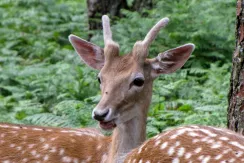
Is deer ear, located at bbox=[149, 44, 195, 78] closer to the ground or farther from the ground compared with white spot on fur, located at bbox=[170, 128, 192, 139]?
farther from the ground

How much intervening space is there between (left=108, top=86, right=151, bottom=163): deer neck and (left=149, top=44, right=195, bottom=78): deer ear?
1.15 feet

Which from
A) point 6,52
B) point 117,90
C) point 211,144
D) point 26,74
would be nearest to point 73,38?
point 117,90

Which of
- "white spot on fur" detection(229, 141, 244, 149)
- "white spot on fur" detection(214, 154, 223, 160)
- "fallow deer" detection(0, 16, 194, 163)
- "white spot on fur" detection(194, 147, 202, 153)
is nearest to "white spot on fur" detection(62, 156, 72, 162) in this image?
"fallow deer" detection(0, 16, 194, 163)

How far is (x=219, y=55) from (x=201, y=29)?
0.62 meters

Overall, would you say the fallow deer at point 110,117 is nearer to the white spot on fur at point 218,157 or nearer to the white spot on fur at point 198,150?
the white spot on fur at point 198,150

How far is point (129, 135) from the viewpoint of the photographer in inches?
279

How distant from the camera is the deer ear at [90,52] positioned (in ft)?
24.7

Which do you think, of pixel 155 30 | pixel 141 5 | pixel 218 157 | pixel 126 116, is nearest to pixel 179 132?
pixel 218 157

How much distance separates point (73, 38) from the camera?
7.61 metres

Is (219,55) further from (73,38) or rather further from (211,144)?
(211,144)

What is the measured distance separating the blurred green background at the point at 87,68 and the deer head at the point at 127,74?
3.63ft

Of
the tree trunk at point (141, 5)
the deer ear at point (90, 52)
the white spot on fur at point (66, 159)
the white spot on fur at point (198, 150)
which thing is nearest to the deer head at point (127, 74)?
the deer ear at point (90, 52)

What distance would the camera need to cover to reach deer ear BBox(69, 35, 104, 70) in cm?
753

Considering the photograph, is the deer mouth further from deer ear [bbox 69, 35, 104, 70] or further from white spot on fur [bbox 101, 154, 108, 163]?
deer ear [bbox 69, 35, 104, 70]
